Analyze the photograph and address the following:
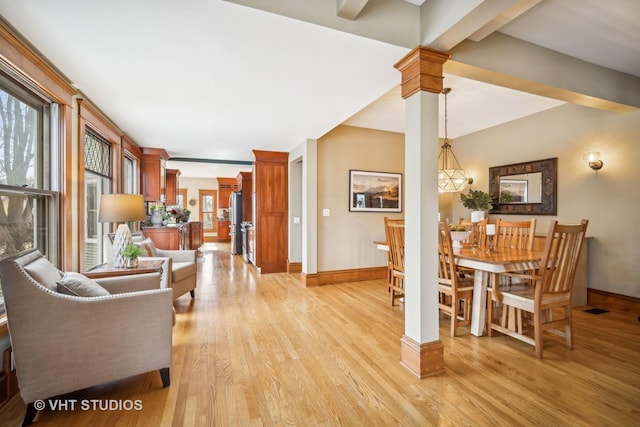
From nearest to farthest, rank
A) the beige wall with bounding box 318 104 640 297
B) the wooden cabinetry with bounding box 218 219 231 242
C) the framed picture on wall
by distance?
the beige wall with bounding box 318 104 640 297, the framed picture on wall, the wooden cabinetry with bounding box 218 219 231 242

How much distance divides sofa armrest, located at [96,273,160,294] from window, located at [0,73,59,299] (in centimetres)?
60

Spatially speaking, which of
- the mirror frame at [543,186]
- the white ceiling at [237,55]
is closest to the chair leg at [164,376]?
the white ceiling at [237,55]

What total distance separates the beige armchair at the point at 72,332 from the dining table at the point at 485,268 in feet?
7.94

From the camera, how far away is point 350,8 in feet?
5.78

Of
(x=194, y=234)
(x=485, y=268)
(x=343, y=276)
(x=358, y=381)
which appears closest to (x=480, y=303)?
(x=485, y=268)

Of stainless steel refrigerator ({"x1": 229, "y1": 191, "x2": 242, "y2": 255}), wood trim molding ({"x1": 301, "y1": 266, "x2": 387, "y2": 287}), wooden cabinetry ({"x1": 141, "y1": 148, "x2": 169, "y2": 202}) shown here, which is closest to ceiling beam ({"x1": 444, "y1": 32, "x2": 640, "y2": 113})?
wood trim molding ({"x1": 301, "y1": 266, "x2": 387, "y2": 287})

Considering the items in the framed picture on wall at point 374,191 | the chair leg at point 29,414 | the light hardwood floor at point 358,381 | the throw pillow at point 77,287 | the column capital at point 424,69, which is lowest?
the light hardwood floor at point 358,381

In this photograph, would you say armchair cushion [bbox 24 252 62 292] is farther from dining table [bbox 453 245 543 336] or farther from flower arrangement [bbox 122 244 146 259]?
dining table [bbox 453 245 543 336]

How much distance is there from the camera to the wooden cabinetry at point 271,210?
5266mm

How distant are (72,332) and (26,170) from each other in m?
1.46

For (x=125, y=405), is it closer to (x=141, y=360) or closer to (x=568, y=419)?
(x=141, y=360)

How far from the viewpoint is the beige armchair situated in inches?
58.6

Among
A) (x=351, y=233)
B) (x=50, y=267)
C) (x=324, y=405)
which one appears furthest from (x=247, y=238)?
(x=324, y=405)

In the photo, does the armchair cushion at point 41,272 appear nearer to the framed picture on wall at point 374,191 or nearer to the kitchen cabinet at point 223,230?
the framed picture on wall at point 374,191
